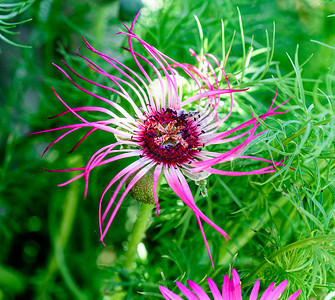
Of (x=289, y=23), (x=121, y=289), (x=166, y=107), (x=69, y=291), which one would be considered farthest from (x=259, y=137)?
(x=289, y=23)

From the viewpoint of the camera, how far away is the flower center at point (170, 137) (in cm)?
39

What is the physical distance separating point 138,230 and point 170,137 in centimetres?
9

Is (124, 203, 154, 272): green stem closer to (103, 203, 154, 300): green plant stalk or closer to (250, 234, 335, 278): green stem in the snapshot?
(103, 203, 154, 300): green plant stalk

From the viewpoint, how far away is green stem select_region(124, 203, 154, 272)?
0.40 meters

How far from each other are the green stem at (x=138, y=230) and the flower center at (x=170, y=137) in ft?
0.16

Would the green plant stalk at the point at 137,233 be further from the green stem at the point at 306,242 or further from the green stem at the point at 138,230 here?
the green stem at the point at 306,242

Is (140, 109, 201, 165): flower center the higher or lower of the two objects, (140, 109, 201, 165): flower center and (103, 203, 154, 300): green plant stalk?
the higher

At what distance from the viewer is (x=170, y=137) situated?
0.41 metres

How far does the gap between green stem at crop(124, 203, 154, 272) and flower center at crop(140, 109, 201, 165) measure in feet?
0.16

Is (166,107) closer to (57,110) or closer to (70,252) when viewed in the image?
(57,110)

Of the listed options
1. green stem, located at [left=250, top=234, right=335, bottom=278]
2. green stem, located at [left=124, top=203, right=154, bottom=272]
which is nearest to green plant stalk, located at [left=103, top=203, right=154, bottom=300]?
green stem, located at [left=124, top=203, right=154, bottom=272]

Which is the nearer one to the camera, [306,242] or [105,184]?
[306,242]

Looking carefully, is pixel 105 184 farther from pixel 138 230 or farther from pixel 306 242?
pixel 306 242

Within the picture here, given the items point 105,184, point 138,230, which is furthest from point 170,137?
point 105,184
